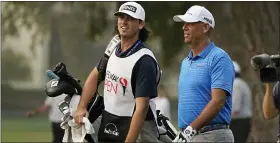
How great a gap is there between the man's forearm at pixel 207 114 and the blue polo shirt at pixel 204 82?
163mm

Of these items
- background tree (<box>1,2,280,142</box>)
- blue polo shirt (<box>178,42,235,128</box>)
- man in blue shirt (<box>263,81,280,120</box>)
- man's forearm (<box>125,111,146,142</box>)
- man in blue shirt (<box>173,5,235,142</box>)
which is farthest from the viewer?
background tree (<box>1,2,280,142</box>)

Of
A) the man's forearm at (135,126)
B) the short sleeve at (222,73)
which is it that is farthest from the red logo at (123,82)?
the short sleeve at (222,73)

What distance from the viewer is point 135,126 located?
283 inches

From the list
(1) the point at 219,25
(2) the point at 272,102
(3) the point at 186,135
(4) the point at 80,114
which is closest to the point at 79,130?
(4) the point at 80,114

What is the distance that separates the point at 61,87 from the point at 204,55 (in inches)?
47.4

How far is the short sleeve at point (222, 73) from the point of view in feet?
24.9

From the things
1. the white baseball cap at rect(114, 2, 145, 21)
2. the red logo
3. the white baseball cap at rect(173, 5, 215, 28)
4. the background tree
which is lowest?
the background tree

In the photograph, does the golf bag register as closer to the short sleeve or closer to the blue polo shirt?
the blue polo shirt

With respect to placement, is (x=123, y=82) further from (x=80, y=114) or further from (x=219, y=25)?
(x=219, y=25)

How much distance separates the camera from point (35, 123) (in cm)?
4456

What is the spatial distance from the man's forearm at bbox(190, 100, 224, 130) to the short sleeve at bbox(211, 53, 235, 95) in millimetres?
159

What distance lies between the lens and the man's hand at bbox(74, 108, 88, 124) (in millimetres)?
7582

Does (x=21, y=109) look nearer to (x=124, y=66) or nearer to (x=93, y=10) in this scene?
(x=93, y=10)

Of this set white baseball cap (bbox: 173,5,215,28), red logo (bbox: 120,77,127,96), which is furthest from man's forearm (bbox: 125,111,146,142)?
white baseball cap (bbox: 173,5,215,28)
